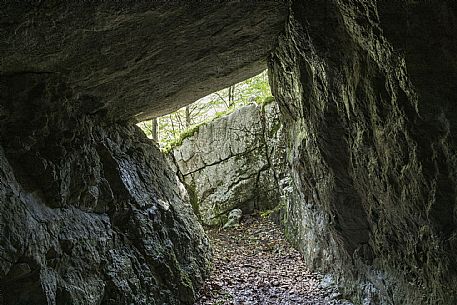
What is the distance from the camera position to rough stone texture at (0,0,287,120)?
417 cm

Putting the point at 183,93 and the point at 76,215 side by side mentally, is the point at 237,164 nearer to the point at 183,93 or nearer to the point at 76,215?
the point at 183,93

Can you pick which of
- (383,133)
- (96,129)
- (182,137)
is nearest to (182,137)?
(182,137)

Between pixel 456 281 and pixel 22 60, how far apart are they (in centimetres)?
547

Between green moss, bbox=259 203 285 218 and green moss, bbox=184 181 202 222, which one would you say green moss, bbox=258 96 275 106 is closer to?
green moss, bbox=259 203 285 218

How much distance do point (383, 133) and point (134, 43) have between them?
3333 millimetres

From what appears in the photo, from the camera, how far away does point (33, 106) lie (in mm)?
5680

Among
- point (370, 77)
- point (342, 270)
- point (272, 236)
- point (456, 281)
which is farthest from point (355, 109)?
point (272, 236)

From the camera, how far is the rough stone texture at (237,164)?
621 inches

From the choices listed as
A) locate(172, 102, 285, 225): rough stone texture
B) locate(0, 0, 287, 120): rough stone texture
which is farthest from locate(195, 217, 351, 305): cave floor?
locate(0, 0, 287, 120): rough stone texture

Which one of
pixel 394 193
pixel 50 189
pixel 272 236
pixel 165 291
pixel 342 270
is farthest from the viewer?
pixel 272 236

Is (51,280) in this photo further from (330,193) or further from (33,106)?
(330,193)

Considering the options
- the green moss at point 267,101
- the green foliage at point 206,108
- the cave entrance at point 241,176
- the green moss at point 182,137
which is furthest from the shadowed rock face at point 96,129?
the green foliage at point 206,108

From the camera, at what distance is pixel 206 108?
72.3 feet

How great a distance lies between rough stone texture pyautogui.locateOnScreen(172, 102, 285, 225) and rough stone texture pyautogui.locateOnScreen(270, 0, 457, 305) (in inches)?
280
